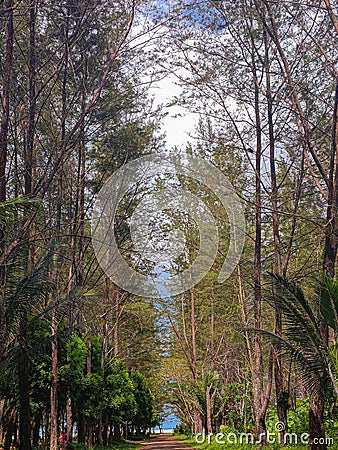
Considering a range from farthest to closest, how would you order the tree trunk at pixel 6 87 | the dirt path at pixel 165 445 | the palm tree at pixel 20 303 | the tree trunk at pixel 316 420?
1. the dirt path at pixel 165 445
2. the tree trunk at pixel 316 420
3. the palm tree at pixel 20 303
4. the tree trunk at pixel 6 87

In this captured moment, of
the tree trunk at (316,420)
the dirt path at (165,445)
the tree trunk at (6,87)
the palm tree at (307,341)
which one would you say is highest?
the tree trunk at (6,87)

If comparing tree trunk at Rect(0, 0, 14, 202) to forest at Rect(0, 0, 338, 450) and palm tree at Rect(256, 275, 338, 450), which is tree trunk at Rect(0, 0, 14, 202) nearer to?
forest at Rect(0, 0, 338, 450)

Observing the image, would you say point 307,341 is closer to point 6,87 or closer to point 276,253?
point 276,253

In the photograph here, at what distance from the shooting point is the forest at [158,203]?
8883 mm

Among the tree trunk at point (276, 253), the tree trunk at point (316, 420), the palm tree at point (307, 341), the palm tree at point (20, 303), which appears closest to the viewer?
the palm tree at point (20, 303)

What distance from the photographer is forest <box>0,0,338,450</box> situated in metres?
8.88

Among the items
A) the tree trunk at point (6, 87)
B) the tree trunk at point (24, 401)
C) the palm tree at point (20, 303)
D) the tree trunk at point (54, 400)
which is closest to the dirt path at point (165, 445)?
the tree trunk at point (54, 400)

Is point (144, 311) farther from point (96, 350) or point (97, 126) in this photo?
point (97, 126)

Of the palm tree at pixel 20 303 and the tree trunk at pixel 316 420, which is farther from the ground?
the palm tree at pixel 20 303

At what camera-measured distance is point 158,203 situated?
18422 millimetres

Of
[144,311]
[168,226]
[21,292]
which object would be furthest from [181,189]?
[21,292]

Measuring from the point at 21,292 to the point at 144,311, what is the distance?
652 inches

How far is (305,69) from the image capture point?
1148 centimetres

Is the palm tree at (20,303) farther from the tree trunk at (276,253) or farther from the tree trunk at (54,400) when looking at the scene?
the tree trunk at (276,253)
